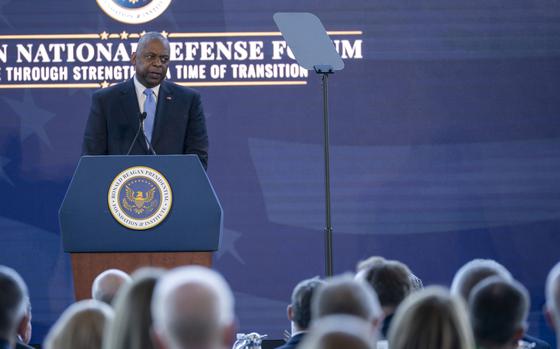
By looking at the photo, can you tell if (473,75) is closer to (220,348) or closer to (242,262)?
(242,262)

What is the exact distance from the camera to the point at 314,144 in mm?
7574

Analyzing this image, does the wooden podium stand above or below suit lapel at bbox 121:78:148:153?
below

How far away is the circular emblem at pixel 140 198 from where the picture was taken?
15.6 feet

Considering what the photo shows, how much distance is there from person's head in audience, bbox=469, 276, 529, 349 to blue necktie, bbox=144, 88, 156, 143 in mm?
2850

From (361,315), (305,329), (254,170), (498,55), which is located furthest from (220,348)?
(498,55)

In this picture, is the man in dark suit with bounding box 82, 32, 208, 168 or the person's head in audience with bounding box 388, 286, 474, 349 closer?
the person's head in audience with bounding box 388, 286, 474, 349

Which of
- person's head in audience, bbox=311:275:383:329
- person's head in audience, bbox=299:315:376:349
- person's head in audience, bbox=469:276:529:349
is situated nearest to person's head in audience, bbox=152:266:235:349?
person's head in audience, bbox=299:315:376:349

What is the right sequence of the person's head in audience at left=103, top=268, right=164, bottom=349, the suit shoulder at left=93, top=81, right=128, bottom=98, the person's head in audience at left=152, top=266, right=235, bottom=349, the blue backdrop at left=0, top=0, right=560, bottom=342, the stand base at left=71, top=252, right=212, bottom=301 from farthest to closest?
the blue backdrop at left=0, top=0, right=560, bottom=342 < the suit shoulder at left=93, top=81, right=128, bottom=98 < the stand base at left=71, top=252, right=212, bottom=301 < the person's head in audience at left=103, top=268, right=164, bottom=349 < the person's head in audience at left=152, top=266, right=235, bottom=349

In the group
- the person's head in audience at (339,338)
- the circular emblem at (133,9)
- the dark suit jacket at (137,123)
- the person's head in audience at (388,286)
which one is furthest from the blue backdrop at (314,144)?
the person's head in audience at (339,338)

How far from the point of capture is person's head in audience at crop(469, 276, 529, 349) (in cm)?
270

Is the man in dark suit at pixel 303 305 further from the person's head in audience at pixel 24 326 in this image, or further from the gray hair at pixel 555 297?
the gray hair at pixel 555 297

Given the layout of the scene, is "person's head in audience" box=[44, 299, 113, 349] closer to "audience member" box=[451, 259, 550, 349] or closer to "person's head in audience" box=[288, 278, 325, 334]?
"person's head in audience" box=[288, 278, 325, 334]

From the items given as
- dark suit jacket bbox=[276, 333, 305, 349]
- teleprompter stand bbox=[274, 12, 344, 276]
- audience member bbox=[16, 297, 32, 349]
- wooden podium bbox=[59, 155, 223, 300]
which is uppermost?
teleprompter stand bbox=[274, 12, 344, 276]

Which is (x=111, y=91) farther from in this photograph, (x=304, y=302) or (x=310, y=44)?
(x=304, y=302)
